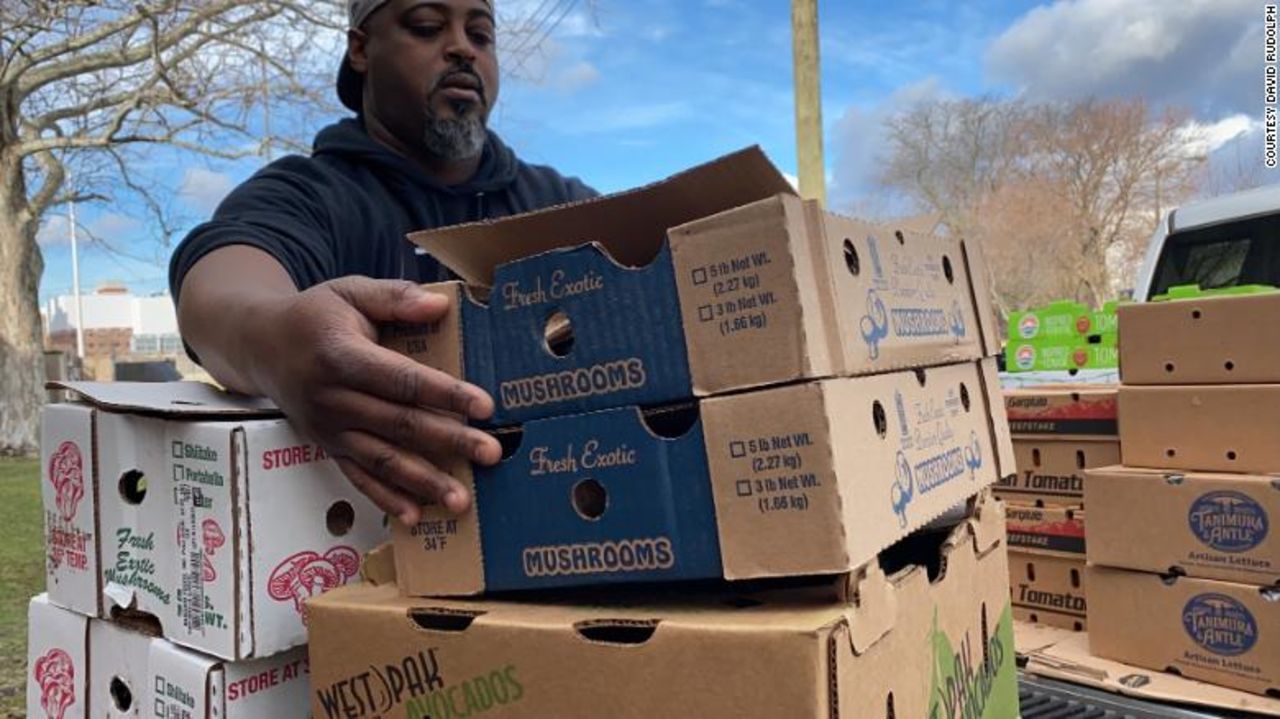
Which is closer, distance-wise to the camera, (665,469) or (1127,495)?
(665,469)

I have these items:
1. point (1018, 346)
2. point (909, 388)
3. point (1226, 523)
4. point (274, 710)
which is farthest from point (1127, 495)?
point (1018, 346)

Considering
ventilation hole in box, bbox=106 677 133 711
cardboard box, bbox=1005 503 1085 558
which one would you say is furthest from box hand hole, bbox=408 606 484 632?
cardboard box, bbox=1005 503 1085 558

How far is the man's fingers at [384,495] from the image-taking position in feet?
4.25

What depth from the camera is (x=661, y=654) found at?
110cm

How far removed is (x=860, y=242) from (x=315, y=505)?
84 centimetres

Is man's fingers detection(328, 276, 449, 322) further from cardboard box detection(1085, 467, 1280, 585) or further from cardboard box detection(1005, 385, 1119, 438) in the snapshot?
cardboard box detection(1005, 385, 1119, 438)

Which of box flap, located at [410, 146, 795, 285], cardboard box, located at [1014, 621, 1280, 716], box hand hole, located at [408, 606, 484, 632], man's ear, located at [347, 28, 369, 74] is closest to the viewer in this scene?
box flap, located at [410, 146, 795, 285]

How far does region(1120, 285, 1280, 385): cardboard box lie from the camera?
2.96 m

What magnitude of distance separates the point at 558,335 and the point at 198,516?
585mm

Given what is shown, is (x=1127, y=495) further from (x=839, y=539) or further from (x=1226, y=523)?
(x=839, y=539)

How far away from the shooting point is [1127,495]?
318cm

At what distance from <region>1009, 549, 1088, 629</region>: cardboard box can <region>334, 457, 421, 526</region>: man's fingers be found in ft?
9.23

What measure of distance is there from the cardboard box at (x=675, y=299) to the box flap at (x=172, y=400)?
0.99ft

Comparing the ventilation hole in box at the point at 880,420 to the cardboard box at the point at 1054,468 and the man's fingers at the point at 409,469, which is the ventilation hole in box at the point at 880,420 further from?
the cardboard box at the point at 1054,468
